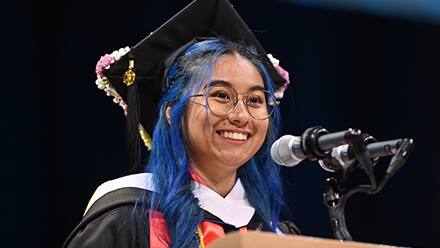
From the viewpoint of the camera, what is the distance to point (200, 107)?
2359mm

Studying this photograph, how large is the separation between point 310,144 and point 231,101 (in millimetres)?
670

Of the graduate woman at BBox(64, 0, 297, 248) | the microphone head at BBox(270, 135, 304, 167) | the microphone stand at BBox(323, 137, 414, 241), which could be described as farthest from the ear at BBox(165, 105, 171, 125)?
the microphone stand at BBox(323, 137, 414, 241)

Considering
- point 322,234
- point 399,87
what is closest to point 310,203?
point 322,234

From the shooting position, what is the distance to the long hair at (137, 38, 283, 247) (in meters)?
2.26

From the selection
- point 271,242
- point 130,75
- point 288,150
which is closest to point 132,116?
point 130,75

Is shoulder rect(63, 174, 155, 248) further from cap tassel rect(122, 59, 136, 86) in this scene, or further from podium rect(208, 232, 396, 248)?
podium rect(208, 232, 396, 248)

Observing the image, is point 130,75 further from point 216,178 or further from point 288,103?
point 288,103

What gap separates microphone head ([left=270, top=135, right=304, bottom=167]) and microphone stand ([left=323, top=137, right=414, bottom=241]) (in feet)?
0.28

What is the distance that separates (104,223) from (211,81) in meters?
0.50

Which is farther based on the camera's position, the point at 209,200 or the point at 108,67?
the point at 108,67

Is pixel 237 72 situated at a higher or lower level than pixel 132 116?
higher

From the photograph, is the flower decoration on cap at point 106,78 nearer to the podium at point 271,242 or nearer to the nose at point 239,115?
the nose at point 239,115

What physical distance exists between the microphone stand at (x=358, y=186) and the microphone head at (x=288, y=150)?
0.28 ft

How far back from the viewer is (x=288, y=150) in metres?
1.78
